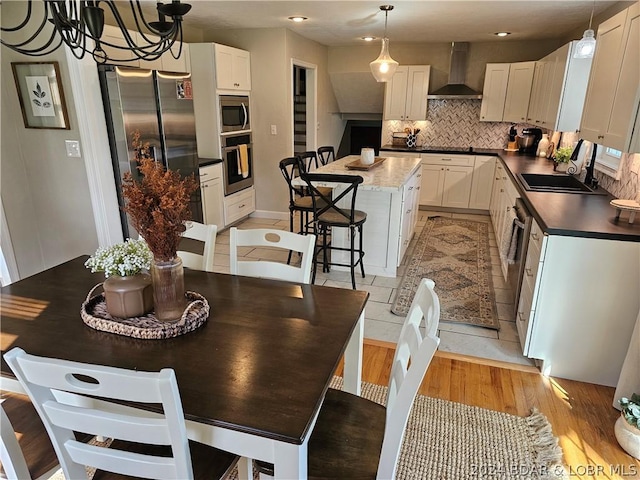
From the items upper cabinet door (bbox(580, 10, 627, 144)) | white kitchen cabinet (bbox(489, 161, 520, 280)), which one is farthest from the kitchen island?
upper cabinet door (bbox(580, 10, 627, 144))

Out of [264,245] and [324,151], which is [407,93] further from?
[264,245]

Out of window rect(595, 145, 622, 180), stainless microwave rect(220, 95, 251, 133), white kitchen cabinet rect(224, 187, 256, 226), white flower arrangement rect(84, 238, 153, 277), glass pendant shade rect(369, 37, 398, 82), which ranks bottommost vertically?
white kitchen cabinet rect(224, 187, 256, 226)

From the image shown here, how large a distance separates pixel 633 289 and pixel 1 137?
4129 mm

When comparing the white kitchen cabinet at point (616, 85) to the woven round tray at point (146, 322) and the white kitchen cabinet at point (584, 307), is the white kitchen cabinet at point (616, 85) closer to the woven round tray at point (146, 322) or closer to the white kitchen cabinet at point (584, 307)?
the white kitchen cabinet at point (584, 307)

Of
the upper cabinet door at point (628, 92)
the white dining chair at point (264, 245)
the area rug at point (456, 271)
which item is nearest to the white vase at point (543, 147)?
the area rug at point (456, 271)

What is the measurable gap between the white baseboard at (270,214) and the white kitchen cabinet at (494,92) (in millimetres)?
3068

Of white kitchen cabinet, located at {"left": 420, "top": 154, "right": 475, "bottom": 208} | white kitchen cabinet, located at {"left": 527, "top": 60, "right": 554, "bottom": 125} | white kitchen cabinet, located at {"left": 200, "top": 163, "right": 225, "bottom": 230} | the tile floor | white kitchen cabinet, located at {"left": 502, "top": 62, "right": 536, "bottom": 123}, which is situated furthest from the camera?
white kitchen cabinet, located at {"left": 420, "top": 154, "right": 475, "bottom": 208}

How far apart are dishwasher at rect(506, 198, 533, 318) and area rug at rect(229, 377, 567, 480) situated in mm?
1014

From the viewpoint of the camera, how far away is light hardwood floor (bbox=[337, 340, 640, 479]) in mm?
1809

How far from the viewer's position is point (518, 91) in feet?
17.6

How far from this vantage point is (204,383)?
111cm

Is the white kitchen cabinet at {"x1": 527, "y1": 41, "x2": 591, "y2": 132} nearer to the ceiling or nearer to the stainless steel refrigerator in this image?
the ceiling

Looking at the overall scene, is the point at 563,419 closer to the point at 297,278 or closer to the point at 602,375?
the point at 602,375

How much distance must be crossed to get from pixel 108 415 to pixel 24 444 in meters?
0.61
